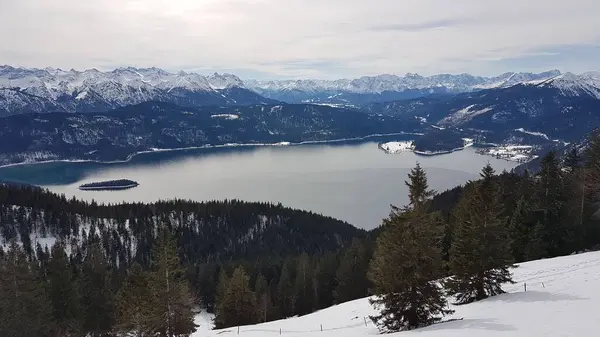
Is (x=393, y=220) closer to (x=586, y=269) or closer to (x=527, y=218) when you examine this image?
(x=586, y=269)

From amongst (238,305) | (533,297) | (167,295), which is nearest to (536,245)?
(533,297)

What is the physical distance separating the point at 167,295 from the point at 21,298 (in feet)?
49.7

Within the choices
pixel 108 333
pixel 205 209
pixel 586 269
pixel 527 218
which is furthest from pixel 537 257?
pixel 205 209

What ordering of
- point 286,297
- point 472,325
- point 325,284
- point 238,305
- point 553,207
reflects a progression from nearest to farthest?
point 472,325 < point 553,207 < point 238,305 < point 286,297 < point 325,284

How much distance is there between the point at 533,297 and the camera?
2591 cm

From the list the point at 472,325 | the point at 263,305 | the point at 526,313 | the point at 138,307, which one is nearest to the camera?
the point at 472,325

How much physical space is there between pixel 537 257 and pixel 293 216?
12968 cm

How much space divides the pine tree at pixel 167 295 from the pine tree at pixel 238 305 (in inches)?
612

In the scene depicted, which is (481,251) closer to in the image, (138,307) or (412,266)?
(412,266)

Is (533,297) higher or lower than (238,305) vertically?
higher

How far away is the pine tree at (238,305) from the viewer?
156 ft

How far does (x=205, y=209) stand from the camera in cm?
17838

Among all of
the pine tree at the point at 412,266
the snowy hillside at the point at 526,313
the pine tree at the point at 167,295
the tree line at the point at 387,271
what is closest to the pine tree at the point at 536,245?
the tree line at the point at 387,271

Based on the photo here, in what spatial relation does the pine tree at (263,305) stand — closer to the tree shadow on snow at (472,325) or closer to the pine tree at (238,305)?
the pine tree at (238,305)
